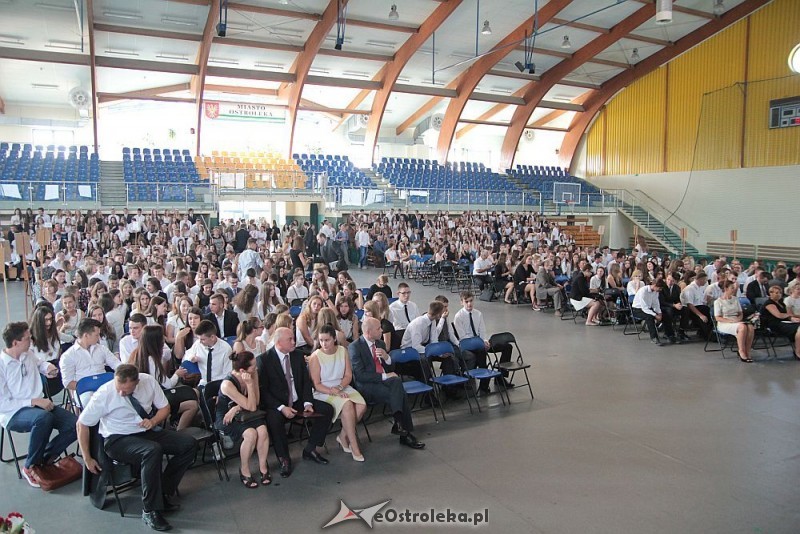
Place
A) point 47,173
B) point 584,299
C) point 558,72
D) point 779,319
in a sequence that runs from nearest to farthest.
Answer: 1. point 779,319
2. point 584,299
3. point 47,173
4. point 558,72

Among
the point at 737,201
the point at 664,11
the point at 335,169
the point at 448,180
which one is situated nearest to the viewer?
the point at 664,11

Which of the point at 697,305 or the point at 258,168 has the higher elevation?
the point at 258,168

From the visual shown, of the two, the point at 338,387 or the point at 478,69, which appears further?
the point at 478,69

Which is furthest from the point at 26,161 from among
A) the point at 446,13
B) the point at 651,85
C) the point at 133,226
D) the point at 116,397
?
the point at 651,85

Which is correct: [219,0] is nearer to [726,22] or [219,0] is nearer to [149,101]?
[149,101]

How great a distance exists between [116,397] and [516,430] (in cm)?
384

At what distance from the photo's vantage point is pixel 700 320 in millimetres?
10211

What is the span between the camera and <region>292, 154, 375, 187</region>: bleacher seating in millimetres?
25734

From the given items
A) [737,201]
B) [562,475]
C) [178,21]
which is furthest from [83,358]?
[737,201]

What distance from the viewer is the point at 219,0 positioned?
18.1 metres

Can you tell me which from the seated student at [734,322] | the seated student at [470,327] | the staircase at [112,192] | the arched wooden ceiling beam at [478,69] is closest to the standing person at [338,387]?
the seated student at [470,327]

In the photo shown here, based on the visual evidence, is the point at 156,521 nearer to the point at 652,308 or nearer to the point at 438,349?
the point at 438,349

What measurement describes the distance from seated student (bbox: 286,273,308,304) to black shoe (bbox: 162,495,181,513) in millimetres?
5361

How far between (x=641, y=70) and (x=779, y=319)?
2176cm
